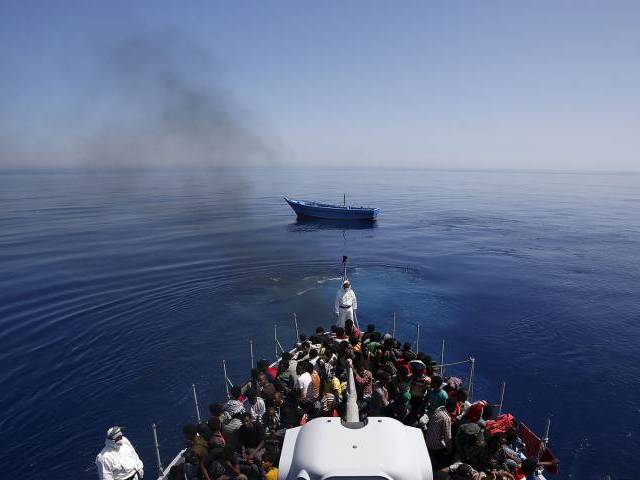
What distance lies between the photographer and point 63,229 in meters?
64.9

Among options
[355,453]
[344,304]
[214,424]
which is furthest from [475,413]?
[344,304]

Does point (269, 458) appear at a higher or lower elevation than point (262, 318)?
higher

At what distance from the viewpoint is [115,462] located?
8820 mm

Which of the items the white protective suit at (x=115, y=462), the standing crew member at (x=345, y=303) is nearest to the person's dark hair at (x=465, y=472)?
the white protective suit at (x=115, y=462)

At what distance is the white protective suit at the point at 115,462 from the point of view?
8.72m

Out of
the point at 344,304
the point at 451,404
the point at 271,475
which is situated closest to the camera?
the point at 271,475

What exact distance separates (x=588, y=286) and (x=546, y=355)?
743 inches

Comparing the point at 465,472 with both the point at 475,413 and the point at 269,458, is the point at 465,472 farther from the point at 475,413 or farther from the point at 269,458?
the point at 269,458

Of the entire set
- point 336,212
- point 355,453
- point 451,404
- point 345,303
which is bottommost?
point 336,212

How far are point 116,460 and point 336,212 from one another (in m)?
67.3

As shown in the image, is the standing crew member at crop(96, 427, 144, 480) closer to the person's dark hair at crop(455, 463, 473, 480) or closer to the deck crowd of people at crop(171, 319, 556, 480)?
the deck crowd of people at crop(171, 319, 556, 480)

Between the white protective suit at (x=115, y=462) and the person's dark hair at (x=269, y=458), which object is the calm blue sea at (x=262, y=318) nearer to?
the white protective suit at (x=115, y=462)

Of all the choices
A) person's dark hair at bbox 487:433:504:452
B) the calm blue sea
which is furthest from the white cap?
person's dark hair at bbox 487:433:504:452

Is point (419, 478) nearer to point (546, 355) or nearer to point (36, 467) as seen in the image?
point (36, 467)
